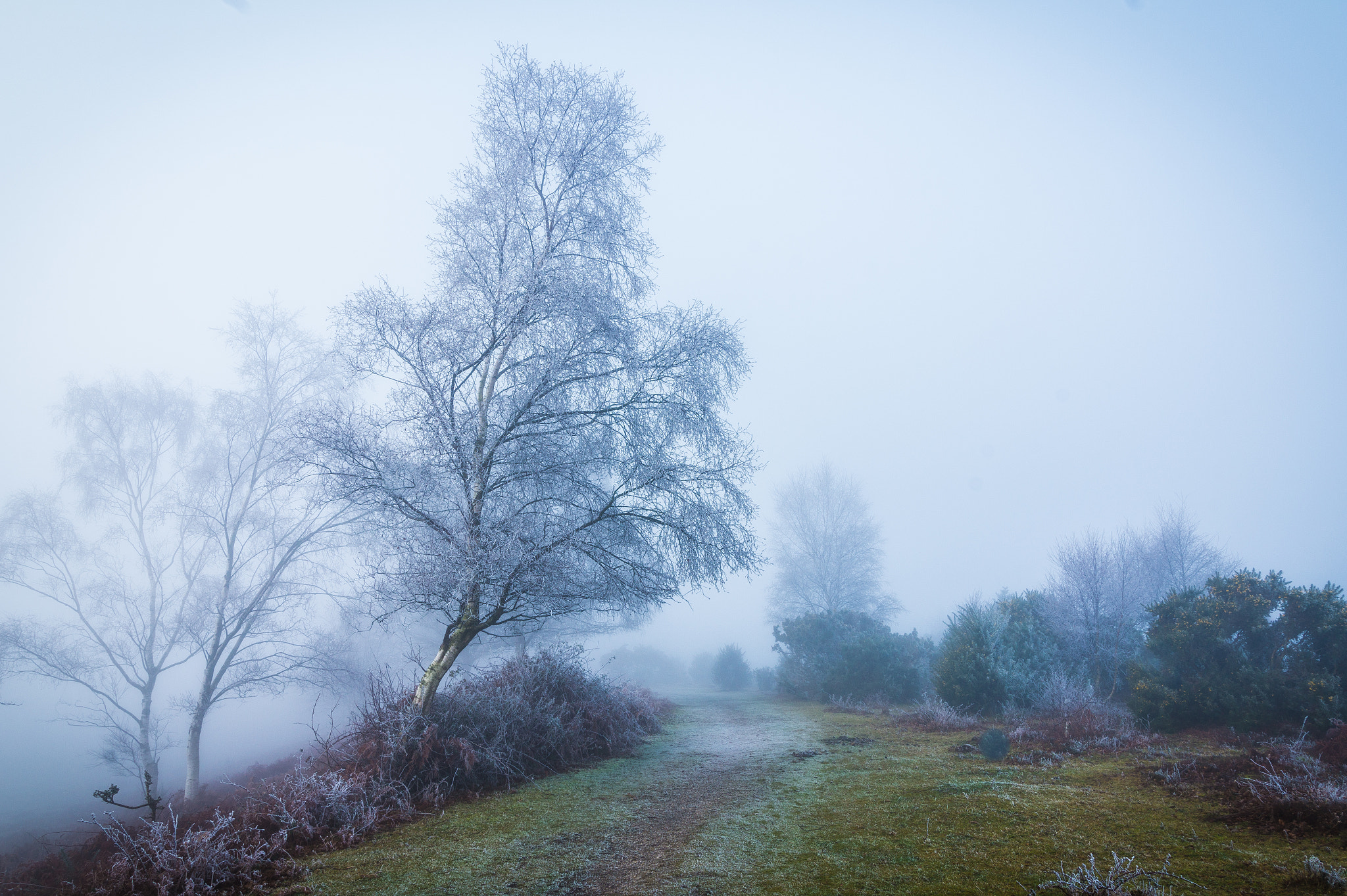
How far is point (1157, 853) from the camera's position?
11.5 ft

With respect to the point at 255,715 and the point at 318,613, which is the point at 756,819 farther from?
the point at 255,715

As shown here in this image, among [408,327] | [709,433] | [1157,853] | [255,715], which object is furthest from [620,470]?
[255,715]

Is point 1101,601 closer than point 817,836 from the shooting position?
No

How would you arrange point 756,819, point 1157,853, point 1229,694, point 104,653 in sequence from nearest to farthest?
1. point 1157,853
2. point 756,819
3. point 1229,694
4. point 104,653

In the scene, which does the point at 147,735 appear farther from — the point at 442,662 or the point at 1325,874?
the point at 1325,874

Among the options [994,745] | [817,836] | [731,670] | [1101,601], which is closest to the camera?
[817,836]

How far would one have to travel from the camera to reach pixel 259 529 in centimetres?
1181

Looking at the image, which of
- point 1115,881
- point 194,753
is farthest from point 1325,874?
point 194,753

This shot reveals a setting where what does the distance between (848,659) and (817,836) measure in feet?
43.4

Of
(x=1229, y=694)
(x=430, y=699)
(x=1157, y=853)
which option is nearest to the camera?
(x=1157, y=853)

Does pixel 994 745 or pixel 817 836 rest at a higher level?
pixel 817 836

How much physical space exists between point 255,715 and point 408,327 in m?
34.8

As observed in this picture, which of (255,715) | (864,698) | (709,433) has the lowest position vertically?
(255,715)

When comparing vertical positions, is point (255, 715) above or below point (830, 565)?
below
